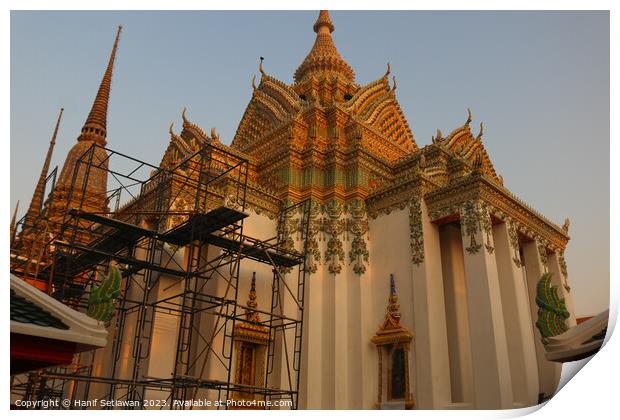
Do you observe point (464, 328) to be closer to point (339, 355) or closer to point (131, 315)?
point (339, 355)

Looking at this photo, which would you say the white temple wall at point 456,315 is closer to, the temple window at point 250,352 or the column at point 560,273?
the column at point 560,273

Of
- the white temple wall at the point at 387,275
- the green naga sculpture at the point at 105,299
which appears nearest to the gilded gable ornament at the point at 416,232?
→ the white temple wall at the point at 387,275

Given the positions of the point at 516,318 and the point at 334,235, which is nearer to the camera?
the point at 516,318

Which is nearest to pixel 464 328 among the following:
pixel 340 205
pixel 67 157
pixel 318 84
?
pixel 340 205

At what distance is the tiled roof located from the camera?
427 centimetres

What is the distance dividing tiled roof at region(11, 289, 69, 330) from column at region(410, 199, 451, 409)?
27.0 feet

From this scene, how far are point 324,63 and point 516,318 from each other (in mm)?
11403

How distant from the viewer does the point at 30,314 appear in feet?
14.4

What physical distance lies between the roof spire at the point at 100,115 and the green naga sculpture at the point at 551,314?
1967 centimetres

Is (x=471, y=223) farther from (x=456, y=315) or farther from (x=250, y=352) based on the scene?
(x=250, y=352)

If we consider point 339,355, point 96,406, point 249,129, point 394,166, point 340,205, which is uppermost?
point 249,129

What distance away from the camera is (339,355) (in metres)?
12.1

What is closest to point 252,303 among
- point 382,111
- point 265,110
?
point 265,110
